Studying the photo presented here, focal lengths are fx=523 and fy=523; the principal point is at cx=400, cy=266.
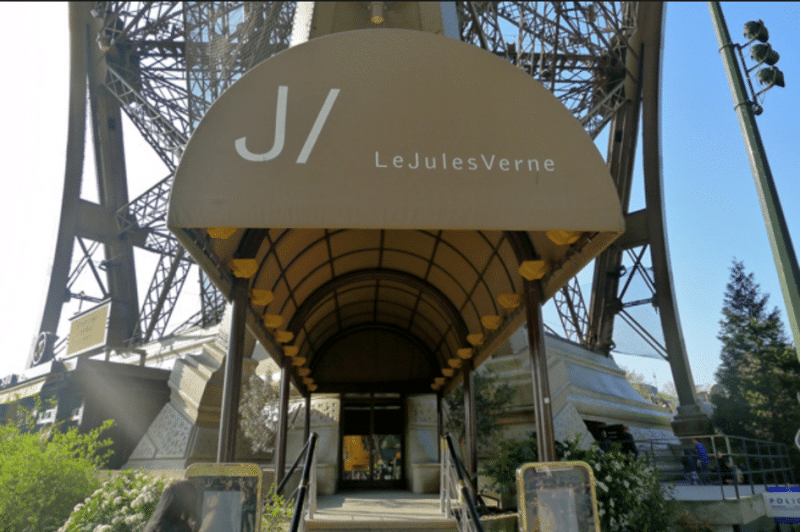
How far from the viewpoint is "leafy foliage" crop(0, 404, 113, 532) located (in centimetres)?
583

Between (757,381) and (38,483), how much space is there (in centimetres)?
1791

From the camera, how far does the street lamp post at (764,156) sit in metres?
6.20

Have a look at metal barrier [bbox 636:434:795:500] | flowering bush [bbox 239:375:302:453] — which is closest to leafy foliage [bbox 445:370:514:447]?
metal barrier [bbox 636:434:795:500]

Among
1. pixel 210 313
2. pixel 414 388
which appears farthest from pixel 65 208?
pixel 414 388

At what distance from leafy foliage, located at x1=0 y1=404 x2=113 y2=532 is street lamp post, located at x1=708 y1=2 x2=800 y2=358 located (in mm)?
8570

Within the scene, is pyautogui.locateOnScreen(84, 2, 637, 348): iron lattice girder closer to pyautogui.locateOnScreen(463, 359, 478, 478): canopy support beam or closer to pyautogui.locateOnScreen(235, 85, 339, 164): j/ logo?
pyautogui.locateOnScreen(463, 359, 478, 478): canopy support beam

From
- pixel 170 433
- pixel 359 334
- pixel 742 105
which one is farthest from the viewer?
pixel 170 433

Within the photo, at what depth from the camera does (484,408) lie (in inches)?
618

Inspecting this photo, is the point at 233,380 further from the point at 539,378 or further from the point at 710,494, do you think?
the point at 710,494

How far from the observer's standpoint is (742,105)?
7082 mm

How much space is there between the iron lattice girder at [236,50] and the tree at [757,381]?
8.91 m

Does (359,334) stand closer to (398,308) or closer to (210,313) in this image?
(398,308)

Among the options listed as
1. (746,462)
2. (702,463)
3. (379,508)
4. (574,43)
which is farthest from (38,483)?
(574,43)

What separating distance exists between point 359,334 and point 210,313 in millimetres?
18587
